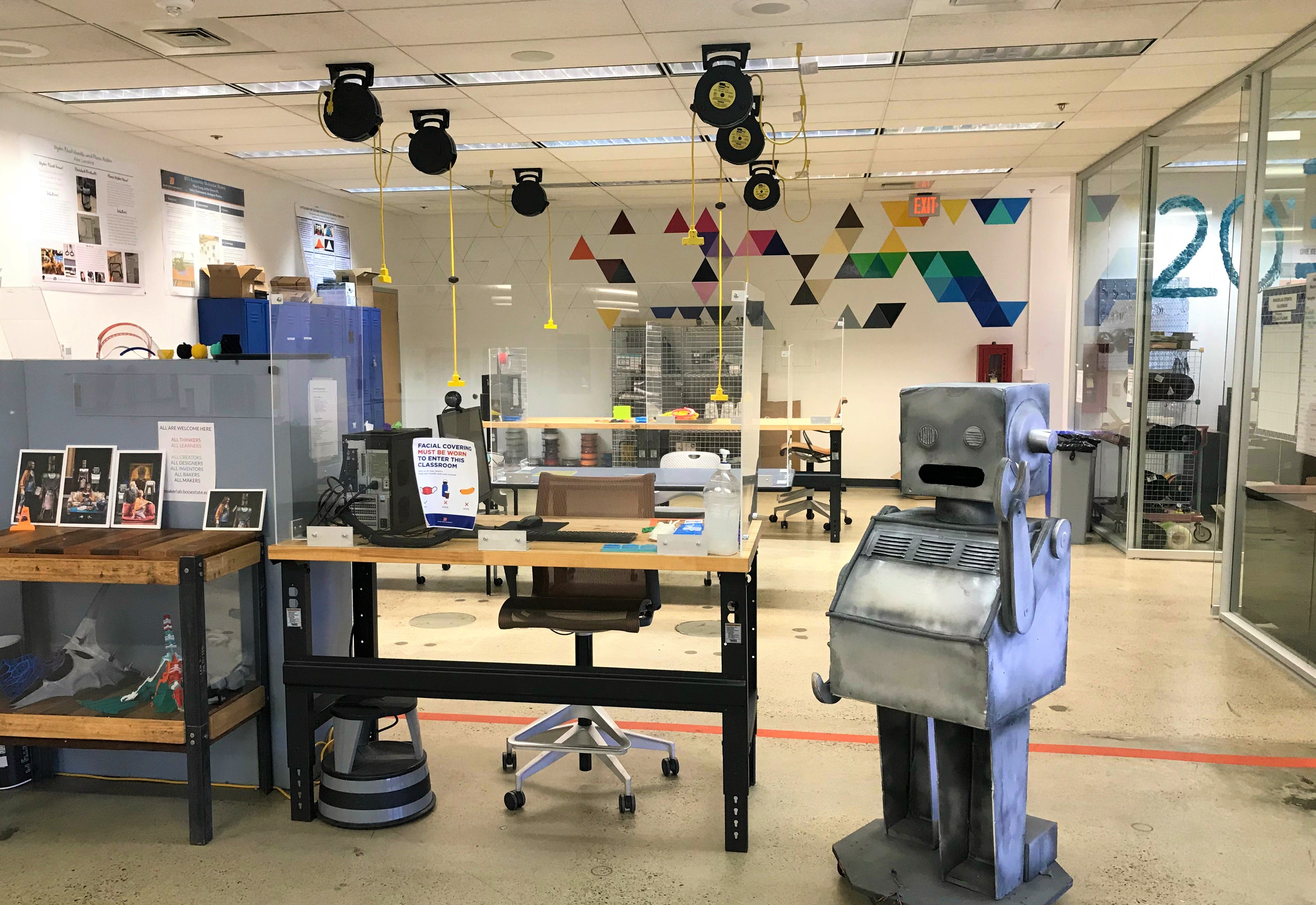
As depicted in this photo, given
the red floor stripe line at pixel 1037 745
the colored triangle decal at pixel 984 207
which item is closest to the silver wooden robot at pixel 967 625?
the red floor stripe line at pixel 1037 745

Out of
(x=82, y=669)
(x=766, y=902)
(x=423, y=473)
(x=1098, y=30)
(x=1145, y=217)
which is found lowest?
(x=766, y=902)

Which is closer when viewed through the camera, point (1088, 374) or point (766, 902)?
point (766, 902)

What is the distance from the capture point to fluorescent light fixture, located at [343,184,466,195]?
8.64 meters

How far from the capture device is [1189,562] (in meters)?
6.67

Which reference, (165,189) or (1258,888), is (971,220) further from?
(1258,888)

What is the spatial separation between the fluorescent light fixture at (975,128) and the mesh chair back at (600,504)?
162 inches

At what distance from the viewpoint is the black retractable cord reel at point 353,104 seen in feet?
16.1

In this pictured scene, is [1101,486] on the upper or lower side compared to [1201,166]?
lower

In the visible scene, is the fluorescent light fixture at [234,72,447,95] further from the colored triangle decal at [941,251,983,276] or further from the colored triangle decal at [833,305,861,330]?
the colored triangle decal at [941,251,983,276]

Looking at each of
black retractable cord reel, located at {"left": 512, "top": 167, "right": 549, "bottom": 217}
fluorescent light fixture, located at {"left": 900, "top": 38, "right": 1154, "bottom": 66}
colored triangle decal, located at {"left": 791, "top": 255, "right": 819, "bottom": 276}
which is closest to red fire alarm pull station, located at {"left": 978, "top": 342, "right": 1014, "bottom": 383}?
colored triangle decal, located at {"left": 791, "top": 255, "right": 819, "bottom": 276}

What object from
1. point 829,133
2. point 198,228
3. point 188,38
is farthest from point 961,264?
point 188,38

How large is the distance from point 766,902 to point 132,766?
216cm

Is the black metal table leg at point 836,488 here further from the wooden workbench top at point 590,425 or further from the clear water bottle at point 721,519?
the clear water bottle at point 721,519

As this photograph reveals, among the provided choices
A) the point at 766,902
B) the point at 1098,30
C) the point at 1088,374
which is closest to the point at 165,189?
the point at 1098,30
